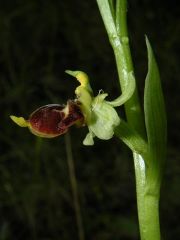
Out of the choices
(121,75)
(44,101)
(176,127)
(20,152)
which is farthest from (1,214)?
(121,75)

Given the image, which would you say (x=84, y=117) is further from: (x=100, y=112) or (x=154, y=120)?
(x=154, y=120)

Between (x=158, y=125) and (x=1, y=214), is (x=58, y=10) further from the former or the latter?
(x=158, y=125)

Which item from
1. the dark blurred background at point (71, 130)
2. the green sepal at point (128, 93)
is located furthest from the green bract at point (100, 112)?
the dark blurred background at point (71, 130)

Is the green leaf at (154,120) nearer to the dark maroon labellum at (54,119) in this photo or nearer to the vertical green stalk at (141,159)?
the vertical green stalk at (141,159)

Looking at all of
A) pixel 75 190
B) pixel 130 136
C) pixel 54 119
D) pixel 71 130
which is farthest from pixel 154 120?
pixel 71 130

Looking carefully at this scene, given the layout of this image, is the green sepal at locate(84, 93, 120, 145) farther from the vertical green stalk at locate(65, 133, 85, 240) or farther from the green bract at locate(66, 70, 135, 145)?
the vertical green stalk at locate(65, 133, 85, 240)

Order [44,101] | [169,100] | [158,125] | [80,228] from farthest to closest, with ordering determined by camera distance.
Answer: [169,100]
[44,101]
[80,228]
[158,125]
